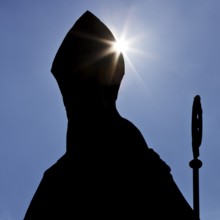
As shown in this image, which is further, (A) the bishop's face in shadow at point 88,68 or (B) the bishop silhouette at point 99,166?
(A) the bishop's face in shadow at point 88,68

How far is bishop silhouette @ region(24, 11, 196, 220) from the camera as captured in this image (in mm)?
3607

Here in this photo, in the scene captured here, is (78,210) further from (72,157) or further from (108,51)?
(108,51)

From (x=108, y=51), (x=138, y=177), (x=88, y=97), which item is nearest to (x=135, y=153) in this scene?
(x=138, y=177)

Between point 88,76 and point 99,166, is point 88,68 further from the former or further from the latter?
point 99,166

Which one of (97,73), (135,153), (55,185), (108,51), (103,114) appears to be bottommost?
(55,185)

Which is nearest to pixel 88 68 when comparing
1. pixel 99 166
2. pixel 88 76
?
pixel 88 76

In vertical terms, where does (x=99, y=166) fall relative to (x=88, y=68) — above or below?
below

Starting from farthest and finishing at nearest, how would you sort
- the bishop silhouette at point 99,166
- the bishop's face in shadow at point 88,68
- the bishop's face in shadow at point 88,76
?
the bishop's face in shadow at point 88,68 < the bishop's face in shadow at point 88,76 < the bishop silhouette at point 99,166

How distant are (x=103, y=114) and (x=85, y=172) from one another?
26.1 inches

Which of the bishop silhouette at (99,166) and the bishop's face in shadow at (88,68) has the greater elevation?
the bishop's face in shadow at (88,68)

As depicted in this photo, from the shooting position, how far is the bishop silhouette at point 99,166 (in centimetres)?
361

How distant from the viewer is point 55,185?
392 cm

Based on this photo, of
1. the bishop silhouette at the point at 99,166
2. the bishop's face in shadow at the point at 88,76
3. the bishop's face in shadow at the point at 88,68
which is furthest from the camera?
the bishop's face in shadow at the point at 88,68

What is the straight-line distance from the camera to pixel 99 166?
3.85m
